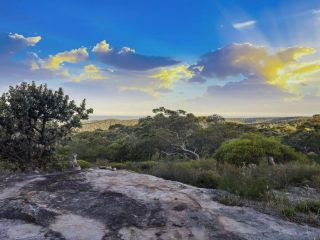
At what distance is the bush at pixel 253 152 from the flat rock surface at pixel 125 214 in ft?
33.3

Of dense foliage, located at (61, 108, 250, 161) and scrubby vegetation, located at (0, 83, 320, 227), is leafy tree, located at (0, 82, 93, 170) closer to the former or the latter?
scrubby vegetation, located at (0, 83, 320, 227)

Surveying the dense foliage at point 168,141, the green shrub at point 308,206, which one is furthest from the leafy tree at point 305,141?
the green shrub at point 308,206

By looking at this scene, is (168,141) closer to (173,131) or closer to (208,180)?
(173,131)

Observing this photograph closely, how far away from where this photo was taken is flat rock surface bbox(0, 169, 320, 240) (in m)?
6.75

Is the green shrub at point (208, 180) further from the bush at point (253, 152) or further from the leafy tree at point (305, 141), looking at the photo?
the leafy tree at point (305, 141)

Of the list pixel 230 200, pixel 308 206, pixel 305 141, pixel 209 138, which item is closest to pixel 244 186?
pixel 230 200

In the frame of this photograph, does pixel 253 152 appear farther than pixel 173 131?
No

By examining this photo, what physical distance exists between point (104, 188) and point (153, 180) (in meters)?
1.52

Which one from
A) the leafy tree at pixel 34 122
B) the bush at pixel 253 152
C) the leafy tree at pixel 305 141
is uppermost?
the leafy tree at pixel 34 122

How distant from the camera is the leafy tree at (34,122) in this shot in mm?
13508

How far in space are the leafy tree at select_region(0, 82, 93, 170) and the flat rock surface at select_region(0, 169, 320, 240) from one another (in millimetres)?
3869

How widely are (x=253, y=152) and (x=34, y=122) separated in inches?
443

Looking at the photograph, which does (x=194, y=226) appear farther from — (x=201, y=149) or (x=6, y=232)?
(x=201, y=149)

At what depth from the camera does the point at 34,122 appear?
1412cm
